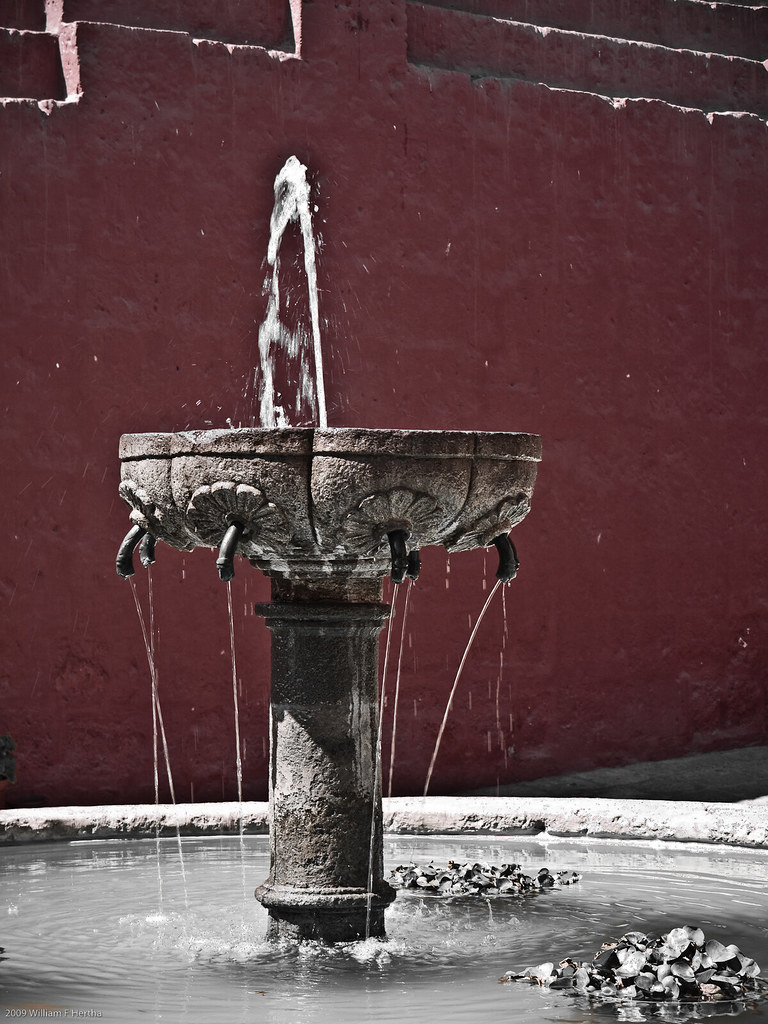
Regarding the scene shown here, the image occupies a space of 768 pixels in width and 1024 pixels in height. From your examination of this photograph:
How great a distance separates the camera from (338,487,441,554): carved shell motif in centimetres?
357

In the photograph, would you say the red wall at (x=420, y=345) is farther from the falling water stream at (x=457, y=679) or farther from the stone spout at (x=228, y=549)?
→ the stone spout at (x=228, y=549)

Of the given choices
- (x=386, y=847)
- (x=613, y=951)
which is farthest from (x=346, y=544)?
(x=386, y=847)

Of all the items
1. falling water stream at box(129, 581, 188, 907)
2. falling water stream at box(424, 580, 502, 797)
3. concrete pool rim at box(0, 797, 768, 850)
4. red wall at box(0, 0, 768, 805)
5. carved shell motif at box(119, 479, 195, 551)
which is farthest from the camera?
falling water stream at box(424, 580, 502, 797)

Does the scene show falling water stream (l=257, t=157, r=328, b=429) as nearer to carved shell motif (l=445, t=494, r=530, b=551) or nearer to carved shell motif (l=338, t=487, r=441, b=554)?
carved shell motif (l=445, t=494, r=530, b=551)

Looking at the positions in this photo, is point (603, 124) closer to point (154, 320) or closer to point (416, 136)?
point (416, 136)

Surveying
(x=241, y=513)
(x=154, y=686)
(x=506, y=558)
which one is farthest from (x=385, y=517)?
(x=154, y=686)

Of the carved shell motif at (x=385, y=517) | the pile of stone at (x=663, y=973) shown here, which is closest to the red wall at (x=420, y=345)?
the carved shell motif at (x=385, y=517)

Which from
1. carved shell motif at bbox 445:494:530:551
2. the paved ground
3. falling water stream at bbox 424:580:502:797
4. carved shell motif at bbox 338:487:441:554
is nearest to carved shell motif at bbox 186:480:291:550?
carved shell motif at bbox 338:487:441:554

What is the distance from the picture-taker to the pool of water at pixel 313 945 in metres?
3.34

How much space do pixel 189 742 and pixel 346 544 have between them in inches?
136

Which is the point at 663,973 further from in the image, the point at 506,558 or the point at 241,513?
the point at 241,513

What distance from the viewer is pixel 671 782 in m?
7.67

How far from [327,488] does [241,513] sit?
0.22 metres

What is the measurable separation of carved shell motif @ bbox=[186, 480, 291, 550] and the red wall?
3137 millimetres
